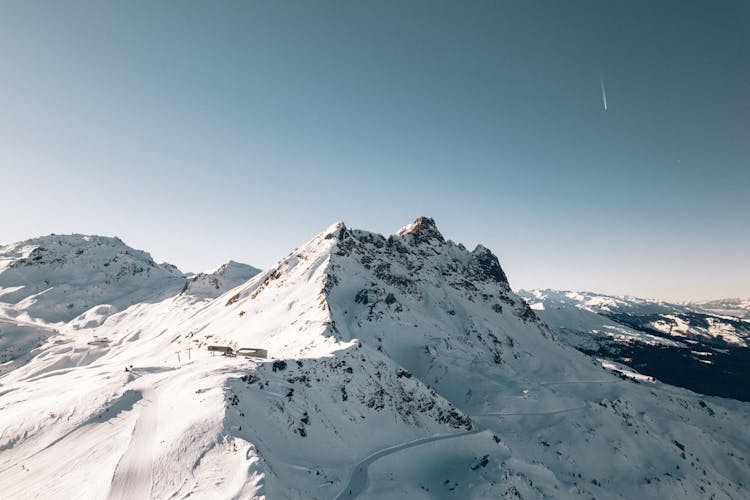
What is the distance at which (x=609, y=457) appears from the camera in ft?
246

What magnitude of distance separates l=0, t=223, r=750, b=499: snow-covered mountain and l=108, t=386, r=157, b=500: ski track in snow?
13 centimetres

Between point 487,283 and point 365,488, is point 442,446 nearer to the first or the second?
point 365,488

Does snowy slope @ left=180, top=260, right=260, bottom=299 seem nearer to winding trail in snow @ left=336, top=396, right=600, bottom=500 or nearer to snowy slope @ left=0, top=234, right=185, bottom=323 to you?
snowy slope @ left=0, top=234, right=185, bottom=323

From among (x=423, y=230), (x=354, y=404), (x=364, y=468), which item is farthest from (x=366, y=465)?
(x=423, y=230)

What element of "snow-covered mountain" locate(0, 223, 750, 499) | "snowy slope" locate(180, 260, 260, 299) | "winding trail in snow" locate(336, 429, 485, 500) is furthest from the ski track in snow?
"snowy slope" locate(180, 260, 260, 299)

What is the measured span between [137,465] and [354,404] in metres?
24.9

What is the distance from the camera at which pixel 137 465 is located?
83.9 ft

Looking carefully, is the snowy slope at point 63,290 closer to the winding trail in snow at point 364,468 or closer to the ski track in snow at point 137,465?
the ski track in snow at point 137,465

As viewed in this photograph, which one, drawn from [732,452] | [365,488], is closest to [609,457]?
[732,452]

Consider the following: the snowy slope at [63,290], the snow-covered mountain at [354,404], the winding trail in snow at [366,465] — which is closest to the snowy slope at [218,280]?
the snow-covered mountain at [354,404]

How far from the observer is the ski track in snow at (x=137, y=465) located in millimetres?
23094

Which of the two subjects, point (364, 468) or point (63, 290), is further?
point (63, 290)

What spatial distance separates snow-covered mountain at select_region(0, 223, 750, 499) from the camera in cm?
2820

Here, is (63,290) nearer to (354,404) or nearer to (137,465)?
(354,404)
